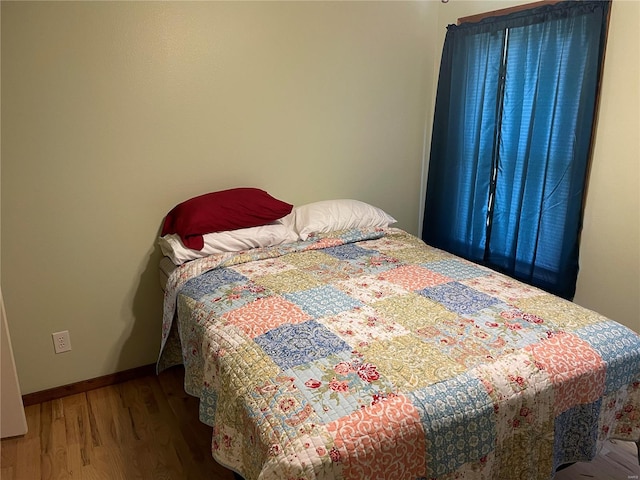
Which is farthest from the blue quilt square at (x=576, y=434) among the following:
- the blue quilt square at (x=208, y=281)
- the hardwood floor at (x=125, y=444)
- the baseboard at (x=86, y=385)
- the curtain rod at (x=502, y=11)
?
the baseboard at (x=86, y=385)

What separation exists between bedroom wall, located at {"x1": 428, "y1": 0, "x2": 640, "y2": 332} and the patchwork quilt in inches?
24.6

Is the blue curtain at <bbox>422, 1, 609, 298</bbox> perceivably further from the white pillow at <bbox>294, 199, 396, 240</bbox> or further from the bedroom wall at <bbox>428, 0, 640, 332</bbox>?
the white pillow at <bbox>294, 199, 396, 240</bbox>

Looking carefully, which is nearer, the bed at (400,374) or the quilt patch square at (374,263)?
the bed at (400,374)

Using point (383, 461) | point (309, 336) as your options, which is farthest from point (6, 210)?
point (383, 461)

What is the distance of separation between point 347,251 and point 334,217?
29cm

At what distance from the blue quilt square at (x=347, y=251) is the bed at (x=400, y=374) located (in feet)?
0.87

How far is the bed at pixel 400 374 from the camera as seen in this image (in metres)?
1.22

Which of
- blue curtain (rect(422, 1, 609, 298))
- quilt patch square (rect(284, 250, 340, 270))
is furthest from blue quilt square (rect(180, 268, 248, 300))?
blue curtain (rect(422, 1, 609, 298))

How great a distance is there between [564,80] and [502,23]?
494 millimetres

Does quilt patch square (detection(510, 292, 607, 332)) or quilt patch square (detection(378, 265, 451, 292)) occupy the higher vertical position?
quilt patch square (detection(378, 265, 451, 292))

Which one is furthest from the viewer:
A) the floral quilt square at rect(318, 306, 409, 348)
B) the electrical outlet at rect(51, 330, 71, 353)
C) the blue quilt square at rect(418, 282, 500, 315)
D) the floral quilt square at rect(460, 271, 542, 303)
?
the electrical outlet at rect(51, 330, 71, 353)

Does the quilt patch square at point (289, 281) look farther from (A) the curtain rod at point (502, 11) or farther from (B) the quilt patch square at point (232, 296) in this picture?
(A) the curtain rod at point (502, 11)

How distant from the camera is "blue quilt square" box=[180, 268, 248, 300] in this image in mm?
1988

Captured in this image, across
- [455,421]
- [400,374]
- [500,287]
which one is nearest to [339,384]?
[400,374]
